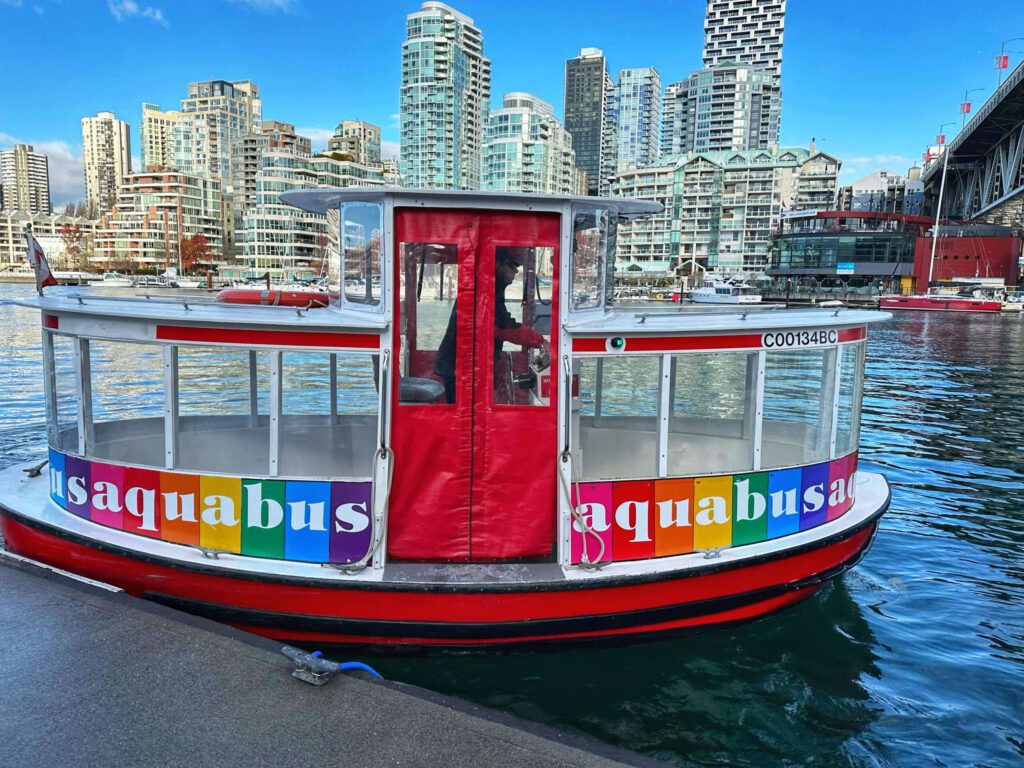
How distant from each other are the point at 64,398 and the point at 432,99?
192 metres

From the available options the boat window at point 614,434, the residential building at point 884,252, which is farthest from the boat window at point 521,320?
the residential building at point 884,252

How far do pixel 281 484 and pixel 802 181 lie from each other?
13380cm

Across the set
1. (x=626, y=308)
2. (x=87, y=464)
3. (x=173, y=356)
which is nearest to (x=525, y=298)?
(x=626, y=308)

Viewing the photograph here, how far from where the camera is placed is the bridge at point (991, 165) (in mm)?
77562

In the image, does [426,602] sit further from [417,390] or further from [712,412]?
[712,412]

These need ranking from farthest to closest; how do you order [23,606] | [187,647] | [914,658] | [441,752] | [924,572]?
[924,572], [914,658], [23,606], [187,647], [441,752]

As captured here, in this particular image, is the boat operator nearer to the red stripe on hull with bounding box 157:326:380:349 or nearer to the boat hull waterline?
the red stripe on hull with bounding box 157:326:380:349

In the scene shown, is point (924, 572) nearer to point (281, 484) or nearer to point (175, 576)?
point (281, 484)

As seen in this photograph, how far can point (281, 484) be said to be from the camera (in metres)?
5.64

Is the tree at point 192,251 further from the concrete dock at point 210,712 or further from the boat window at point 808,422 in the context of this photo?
the concrete dock at point 210,712

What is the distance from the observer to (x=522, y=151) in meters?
161

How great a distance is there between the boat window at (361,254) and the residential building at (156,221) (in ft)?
506

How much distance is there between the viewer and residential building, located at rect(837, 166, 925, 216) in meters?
131

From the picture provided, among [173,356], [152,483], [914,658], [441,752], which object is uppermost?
[173,356]
